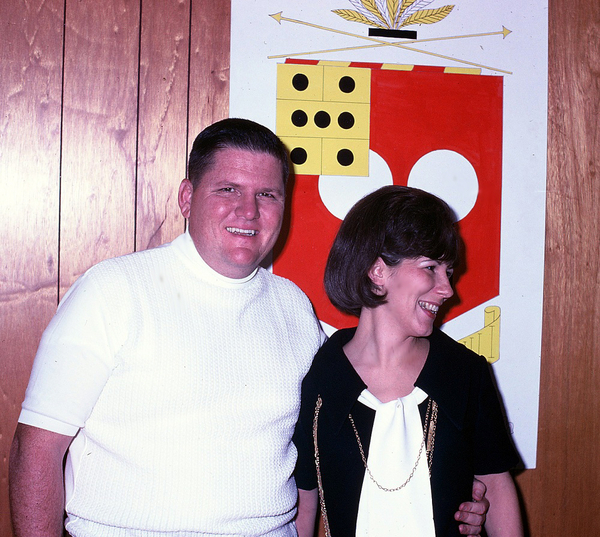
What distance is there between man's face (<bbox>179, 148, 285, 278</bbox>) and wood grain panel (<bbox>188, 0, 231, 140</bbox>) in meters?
0.38

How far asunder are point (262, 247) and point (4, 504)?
117cm

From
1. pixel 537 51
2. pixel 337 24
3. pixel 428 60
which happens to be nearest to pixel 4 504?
pixel 337 24

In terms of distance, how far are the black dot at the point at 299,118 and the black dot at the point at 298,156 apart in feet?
0.26

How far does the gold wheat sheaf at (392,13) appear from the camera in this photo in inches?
72.5

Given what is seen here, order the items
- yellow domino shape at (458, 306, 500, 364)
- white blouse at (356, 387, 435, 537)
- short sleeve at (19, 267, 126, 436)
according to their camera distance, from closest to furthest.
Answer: short sleeve at (19, 267, 126, 436), white blouse at (356, 387, 435, 537), yellow domino shape at (458, 306, 500, 364)

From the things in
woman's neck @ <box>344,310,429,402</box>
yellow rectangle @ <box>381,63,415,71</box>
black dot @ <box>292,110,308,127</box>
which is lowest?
woman's neck @ <box>344,310,429,402</box>

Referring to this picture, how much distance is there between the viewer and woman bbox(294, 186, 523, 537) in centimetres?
136

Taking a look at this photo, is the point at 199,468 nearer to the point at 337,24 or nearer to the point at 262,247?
the point at 262,247

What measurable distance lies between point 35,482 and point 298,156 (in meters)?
1.16

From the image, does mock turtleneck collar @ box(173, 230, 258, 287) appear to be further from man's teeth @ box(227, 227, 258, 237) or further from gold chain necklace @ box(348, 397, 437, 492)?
gold chain necklace @ box(348, 397, 437, 492)

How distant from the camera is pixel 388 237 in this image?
1.44 m

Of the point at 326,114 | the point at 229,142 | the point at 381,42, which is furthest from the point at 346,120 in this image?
the point at 229,142

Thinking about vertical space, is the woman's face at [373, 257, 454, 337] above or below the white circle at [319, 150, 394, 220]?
below

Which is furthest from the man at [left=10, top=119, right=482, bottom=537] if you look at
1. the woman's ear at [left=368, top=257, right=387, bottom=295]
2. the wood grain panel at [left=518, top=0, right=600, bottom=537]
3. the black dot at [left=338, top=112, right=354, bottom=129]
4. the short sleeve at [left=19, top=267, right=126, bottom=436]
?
the wood grain panel at [left=518, top=0, right=600, bottom=537]
